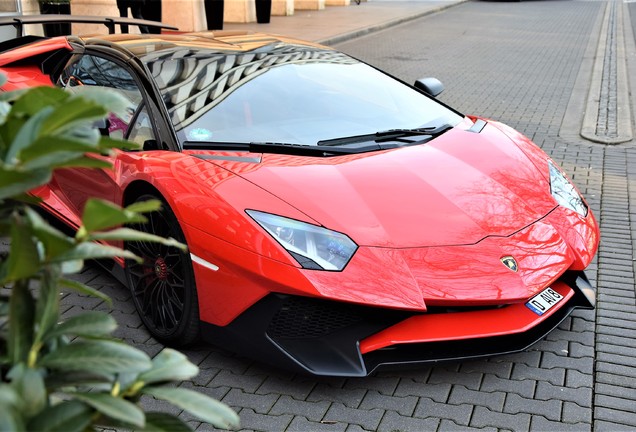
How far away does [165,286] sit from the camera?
3529mm

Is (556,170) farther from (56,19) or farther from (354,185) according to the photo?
(56,19)

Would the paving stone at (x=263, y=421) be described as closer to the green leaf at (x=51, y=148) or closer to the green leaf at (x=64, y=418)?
the green leaf at (x=64, y=418)

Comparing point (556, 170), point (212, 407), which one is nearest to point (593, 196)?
point (556, 170)

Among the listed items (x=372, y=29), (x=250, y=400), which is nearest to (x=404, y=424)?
(x=250, y=400)

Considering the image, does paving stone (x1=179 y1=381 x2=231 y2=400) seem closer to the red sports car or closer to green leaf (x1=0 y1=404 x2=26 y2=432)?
the red sports car

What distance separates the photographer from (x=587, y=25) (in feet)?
70.6

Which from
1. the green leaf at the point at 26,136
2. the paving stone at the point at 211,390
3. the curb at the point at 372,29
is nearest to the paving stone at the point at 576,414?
the paving stone at the point at 211,390

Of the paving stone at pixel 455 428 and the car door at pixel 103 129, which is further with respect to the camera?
the car door at pixel 103 129

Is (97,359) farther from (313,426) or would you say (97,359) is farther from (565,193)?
(565,193)

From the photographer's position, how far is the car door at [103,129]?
387 cm

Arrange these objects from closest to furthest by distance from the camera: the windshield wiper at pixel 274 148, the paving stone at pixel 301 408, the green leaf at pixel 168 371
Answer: the green leaf at pixel 168 371 → the paving stone at pixel 301 408 → the windshield wiper at pixel 274 148

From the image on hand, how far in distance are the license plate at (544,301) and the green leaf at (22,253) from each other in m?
2.51

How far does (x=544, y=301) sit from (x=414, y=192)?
753mm

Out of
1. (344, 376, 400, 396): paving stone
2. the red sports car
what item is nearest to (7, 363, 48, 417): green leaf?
the red sports car
